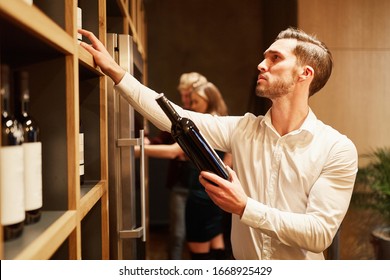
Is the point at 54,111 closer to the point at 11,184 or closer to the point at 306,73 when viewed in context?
the point at 11,184

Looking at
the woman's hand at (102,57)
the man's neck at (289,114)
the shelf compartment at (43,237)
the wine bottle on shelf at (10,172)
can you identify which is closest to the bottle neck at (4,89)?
the wine bottle on shelf at (10,172)

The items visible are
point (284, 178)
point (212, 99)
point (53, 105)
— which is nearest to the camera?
point (53, 105)

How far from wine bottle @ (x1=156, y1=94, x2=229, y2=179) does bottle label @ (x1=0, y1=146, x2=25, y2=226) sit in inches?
18.6

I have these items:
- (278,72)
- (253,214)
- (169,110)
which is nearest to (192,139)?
(169,110)

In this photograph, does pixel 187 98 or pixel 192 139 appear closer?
pixel 192 139

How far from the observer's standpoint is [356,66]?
51.8 inches

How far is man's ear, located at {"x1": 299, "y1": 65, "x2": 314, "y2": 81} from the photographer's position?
1.19 m

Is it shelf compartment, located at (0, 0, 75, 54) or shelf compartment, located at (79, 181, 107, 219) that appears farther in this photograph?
A: shelf compartment, located at (79, 181, 107, 219)

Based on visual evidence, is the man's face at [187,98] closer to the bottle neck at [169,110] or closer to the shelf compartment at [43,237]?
the bottle neck at [169,110]

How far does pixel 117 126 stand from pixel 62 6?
0.56m

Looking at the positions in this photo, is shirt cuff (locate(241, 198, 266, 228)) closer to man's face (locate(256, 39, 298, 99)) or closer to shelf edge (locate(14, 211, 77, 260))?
man's face (locate(256, 39, 298, 99))

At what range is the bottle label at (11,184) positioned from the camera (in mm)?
530

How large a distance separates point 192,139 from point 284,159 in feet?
1.15

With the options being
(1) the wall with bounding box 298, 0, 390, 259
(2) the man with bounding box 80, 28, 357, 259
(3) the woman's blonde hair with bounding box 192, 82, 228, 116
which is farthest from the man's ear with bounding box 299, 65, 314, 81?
(3) the woman's blonde hair with bounding box 192, 82, 228, 116
